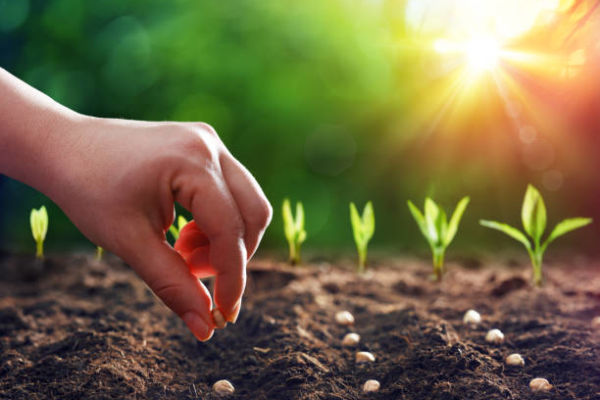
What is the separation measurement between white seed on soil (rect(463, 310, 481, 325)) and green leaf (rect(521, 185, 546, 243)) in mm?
528

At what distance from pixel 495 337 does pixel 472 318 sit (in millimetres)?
151

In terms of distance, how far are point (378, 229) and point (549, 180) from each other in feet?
3.14

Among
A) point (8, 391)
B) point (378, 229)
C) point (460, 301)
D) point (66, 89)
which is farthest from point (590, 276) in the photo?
point (66, 89)

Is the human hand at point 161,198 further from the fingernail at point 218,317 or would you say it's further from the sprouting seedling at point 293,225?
the sprouting seedling at point 293,225

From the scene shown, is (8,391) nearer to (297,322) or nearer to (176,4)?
(297,322)

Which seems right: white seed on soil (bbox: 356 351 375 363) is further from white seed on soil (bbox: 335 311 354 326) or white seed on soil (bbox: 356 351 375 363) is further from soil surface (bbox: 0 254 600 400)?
white seed on soil (bbox: 335 311 354 326)

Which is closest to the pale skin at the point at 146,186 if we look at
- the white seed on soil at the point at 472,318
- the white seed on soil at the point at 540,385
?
the white seed on soil at the point at 540,385

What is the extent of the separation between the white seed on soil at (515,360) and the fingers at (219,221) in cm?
77

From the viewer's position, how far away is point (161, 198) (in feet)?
3.20

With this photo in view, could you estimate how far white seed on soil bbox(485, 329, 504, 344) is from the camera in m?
1.47

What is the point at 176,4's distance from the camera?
9.28ft

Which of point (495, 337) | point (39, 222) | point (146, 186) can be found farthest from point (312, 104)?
point (146, 186)

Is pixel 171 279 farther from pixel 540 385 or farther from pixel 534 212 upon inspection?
pixel 534 212

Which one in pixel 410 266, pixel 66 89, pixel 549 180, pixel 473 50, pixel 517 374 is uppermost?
pixel 473 50
